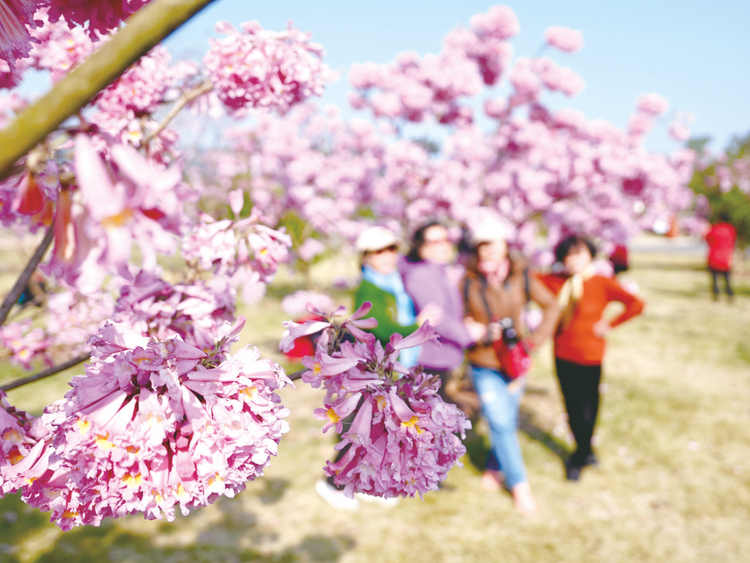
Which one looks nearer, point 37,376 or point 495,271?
point 37,376

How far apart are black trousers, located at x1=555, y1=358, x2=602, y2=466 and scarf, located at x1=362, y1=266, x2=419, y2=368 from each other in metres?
1.41

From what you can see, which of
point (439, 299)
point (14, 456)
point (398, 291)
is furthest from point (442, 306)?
point (14, 456)

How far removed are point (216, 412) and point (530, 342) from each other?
344cm

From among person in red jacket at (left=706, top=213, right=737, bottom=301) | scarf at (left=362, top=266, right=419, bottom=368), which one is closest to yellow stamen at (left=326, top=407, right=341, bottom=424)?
scarf at (left=362, top=266, right=419, bottom=368)

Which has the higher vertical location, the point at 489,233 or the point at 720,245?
the point at 489,233

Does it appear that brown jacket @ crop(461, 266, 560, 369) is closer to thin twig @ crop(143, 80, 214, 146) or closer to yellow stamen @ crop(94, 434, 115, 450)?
thin twig @ crop(143, 80, 214, 146)

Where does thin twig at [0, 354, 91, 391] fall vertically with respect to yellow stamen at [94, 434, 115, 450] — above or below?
below

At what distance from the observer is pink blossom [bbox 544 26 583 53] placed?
6273mm

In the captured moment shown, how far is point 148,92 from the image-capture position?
1525 millimetres

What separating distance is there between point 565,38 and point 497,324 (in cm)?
469

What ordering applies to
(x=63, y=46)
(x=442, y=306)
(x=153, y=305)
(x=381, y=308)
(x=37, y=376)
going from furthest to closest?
(x=442, y=306) < (x=381, y=308) < (x=63, y=46) < (x=153, y=305) < (x=37, y=376)

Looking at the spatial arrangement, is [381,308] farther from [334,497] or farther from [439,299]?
[334,497]

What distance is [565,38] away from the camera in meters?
6.32

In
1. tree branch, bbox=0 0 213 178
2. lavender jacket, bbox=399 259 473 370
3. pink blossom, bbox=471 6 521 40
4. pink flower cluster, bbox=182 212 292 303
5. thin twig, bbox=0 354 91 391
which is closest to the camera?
tree branch, bbox=0 0 213 178
